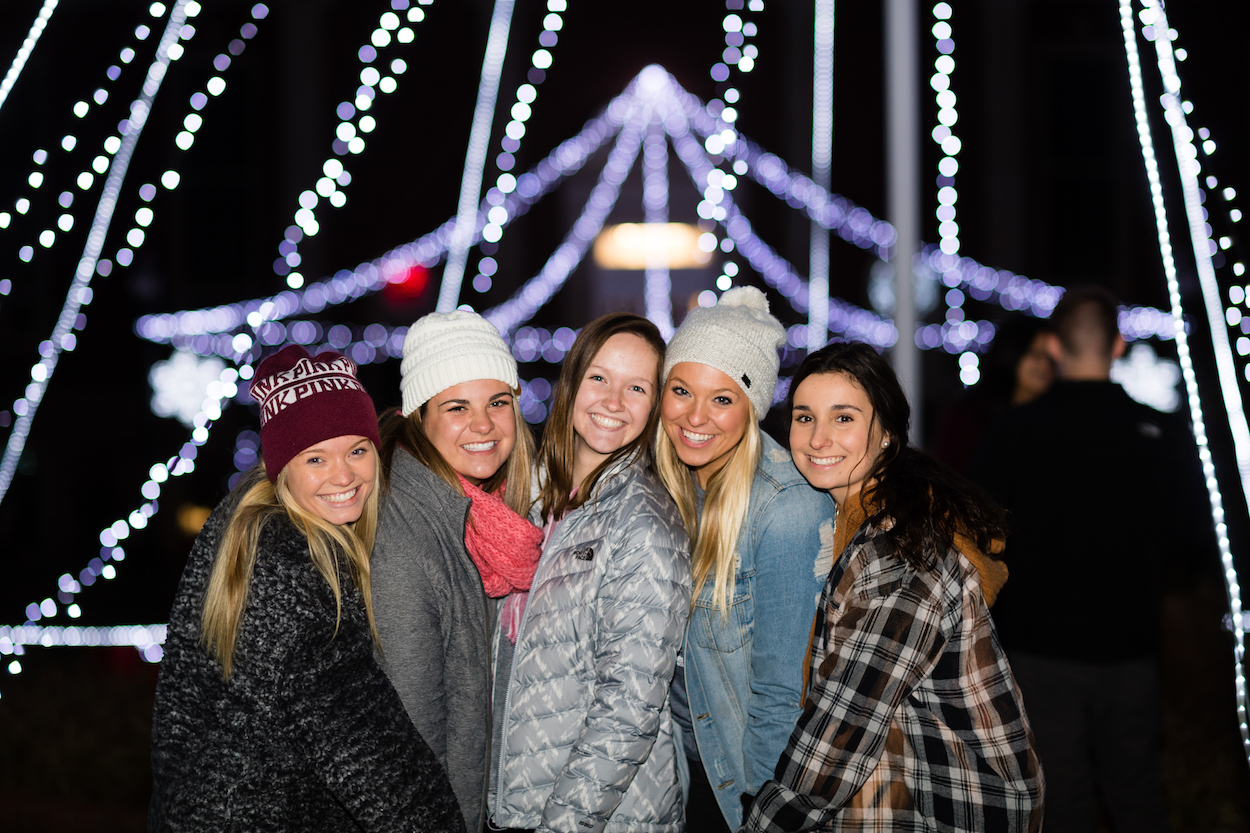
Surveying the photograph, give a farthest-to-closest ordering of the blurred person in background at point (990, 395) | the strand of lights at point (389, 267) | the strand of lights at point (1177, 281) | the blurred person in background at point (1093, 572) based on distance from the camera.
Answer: the strand of lights at point (389, 267), the blurred person in background at point (990, 395), the blurred person in background at point (1093, 572), the strand of lights at point (1177, 281)

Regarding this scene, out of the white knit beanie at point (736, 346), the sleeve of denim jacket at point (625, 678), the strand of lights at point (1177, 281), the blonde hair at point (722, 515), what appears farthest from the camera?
the strand of lights at point (1177, 281)

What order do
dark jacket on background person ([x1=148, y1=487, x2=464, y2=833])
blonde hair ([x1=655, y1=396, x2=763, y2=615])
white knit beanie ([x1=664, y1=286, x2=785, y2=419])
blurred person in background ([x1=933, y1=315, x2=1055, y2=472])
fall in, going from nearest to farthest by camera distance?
1. dark jacket on background person ([x1=148, y1=487, x2=464, y2=833])
2. blonde hair ([x1=655, y1=396, x2=763, y2=615])
3. white knit beanie ([x1=664, y1=286, x2=785, y2=419])
4. blurred person in background ([x1=933, y1=315, x2=1055, y2=472])

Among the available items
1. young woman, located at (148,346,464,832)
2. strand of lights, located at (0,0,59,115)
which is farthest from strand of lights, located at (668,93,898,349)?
young woman, located at (148,346,464,832)

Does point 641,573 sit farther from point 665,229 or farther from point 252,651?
point 665,229

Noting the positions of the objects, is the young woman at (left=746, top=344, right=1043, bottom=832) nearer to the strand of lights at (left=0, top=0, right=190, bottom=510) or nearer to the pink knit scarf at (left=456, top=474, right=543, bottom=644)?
the pink knit scarf at (left=456, top=474, right=543, bottom=644)

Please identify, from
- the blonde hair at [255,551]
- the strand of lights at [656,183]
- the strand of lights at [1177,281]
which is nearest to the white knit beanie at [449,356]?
the blonde hair at [255,551]

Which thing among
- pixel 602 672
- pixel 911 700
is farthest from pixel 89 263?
pixel 911 700

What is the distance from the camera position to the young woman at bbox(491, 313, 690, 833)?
1727 mm

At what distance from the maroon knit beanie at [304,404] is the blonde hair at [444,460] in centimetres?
15

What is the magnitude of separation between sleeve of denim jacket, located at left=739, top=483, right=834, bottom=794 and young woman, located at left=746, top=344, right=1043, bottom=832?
166mm

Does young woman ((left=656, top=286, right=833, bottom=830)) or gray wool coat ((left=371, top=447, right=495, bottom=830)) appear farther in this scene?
young woman ((left=656, top=286, right=833, bottom=830))

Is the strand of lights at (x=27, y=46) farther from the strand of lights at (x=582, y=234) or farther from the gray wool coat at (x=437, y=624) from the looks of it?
the strand of lights at (x=582, y=234)

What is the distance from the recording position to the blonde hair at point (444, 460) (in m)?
1.99

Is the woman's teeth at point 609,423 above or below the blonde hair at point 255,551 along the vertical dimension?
above
